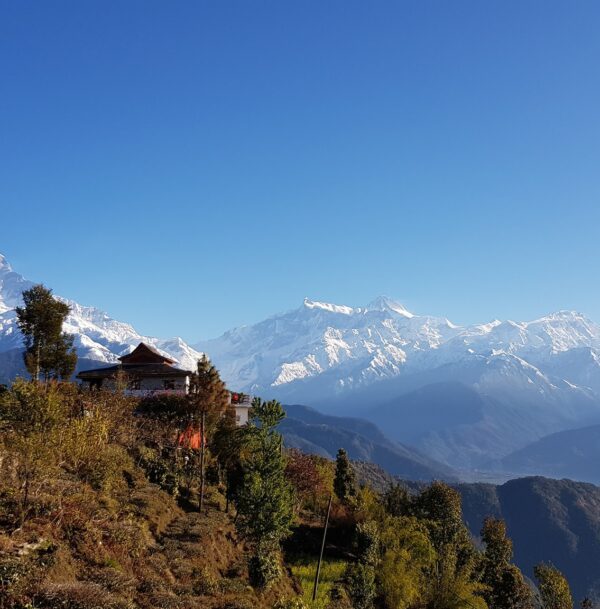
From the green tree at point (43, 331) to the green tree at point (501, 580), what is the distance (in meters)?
64.6

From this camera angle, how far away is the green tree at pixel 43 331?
222ft

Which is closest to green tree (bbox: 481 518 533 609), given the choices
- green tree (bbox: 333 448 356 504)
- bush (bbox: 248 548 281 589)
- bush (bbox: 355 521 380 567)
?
bush (bbox: 355 521 380 567)

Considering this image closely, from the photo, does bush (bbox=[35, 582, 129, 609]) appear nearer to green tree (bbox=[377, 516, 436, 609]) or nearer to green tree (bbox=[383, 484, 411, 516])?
green tree (bbox=[377, 516, 436, 609])

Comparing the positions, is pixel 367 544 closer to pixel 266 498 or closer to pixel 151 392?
pixel 266 498

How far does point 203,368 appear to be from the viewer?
5578 cm

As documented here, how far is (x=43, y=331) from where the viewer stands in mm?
68562

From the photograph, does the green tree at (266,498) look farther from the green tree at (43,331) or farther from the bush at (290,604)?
the green tree at (43,331)

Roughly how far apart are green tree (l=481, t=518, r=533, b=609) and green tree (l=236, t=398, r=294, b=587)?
38091 mm

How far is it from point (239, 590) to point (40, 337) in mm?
44368

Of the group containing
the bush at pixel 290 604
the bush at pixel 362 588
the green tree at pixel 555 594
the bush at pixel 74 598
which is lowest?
the green tree at pixel 555 594

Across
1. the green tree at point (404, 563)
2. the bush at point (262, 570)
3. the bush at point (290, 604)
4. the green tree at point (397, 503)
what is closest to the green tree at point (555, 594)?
the green tree at point (404, 563)

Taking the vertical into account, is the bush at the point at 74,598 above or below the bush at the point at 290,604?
above

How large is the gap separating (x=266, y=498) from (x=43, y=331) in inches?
1484

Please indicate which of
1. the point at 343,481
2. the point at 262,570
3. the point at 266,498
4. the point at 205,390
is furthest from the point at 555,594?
the point at 205,390
